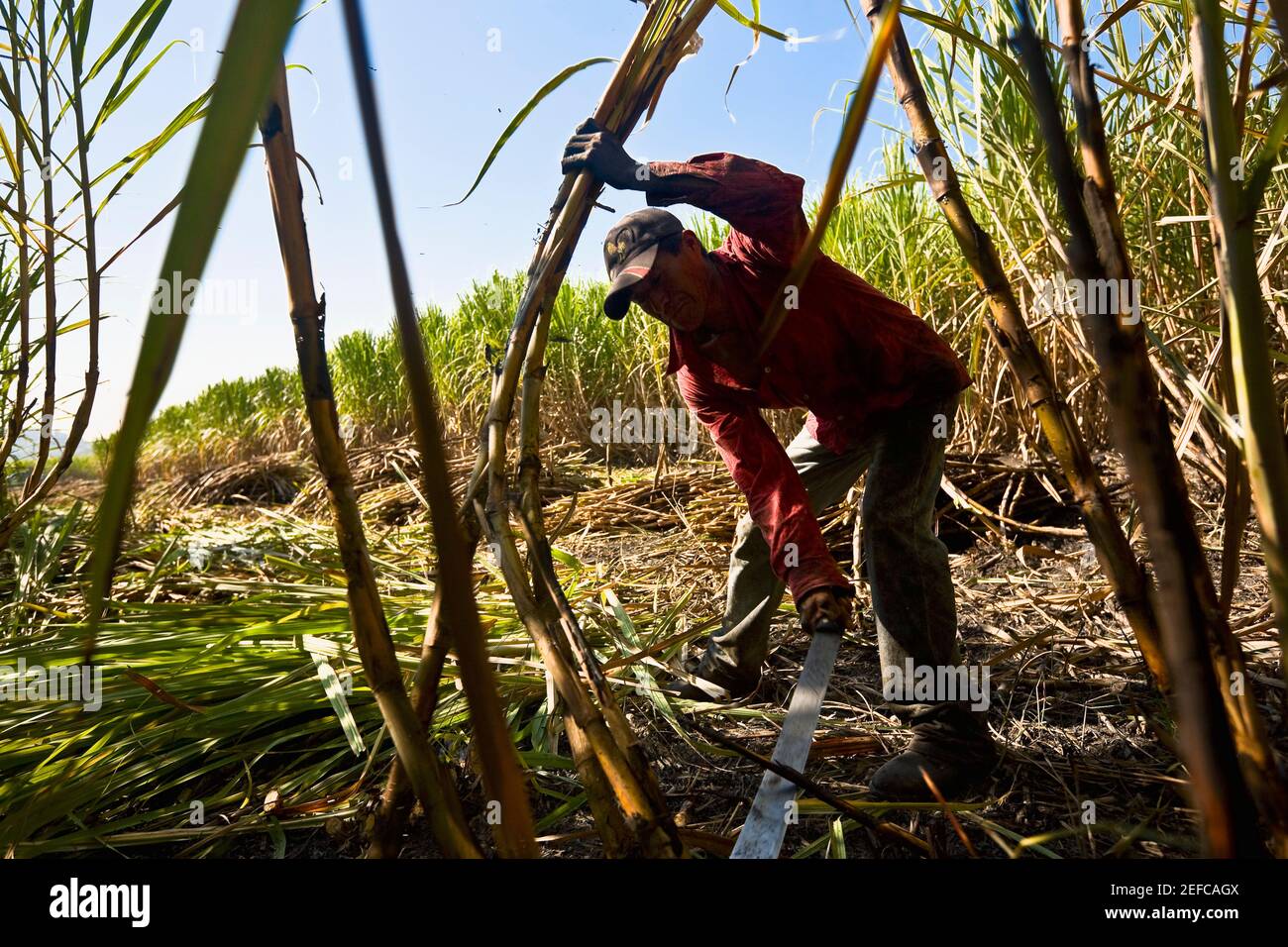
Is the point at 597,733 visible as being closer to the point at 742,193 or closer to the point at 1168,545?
the point at 1168,545

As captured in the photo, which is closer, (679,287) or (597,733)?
(597,733)

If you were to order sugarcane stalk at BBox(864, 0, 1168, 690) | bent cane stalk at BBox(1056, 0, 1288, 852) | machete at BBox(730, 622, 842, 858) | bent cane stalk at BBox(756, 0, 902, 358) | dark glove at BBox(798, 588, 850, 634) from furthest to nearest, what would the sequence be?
dark glove at BBox(798, 588, 850, 634)
machete at BBox(730, 622, 842, 858)
sugarcane stalk at BBox(864, 0, 1168, 690)
bent cane stalk at BBox(1056, 0, 1288, 852)
bent cane stalk at BBox(756, 0, 902, 358)

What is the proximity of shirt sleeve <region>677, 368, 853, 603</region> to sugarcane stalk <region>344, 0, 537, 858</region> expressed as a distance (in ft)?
4.53

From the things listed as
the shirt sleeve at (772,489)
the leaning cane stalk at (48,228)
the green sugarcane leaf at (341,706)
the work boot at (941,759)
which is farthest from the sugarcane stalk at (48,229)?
the work boot at (941,759)

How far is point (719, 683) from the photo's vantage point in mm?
2211

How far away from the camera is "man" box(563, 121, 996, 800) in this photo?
1757 mm

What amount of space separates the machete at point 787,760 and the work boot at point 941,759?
459 mm

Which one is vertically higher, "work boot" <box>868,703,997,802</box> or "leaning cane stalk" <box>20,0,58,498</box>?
"leaning cane stalk" <box>20,0,58,498</box>

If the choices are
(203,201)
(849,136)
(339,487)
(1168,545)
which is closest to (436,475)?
(203,201)

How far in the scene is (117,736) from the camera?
174 centimetres

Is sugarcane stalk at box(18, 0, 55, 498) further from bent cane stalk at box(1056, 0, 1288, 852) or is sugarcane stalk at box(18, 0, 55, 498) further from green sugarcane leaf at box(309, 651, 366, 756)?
bent cane stalk at box(1056, 0, 1288, 852)

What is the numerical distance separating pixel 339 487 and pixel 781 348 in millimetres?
1447

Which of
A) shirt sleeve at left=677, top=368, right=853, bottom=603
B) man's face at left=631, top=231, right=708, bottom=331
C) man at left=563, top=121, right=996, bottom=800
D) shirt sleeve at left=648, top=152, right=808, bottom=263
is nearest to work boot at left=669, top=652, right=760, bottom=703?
man at left=563, top=121, right=996, bottom=800
